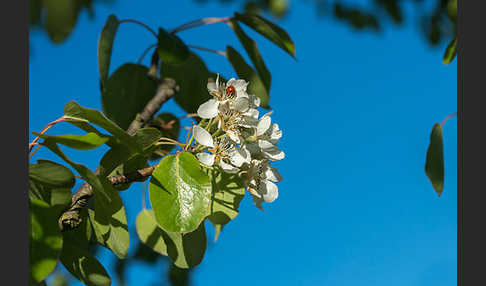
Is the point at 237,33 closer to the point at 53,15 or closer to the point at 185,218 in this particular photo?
the point at 53,15

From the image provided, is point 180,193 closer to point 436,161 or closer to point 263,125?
point 263,125

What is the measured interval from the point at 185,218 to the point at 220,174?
152 mm

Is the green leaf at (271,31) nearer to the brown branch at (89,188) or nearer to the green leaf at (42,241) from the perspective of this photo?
the brown branch at (89,188)

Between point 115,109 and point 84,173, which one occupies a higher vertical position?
point 115,109

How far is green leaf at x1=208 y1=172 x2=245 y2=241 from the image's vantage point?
776 mm

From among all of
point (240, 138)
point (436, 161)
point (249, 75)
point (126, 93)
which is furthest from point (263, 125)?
point (436, 161)

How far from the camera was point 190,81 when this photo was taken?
1.19 metres

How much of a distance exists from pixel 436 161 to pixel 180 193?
0.81 m

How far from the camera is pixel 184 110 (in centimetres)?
118

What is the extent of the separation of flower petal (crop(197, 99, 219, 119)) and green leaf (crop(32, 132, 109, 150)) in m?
0.19

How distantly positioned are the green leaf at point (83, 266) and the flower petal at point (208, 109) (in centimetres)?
29

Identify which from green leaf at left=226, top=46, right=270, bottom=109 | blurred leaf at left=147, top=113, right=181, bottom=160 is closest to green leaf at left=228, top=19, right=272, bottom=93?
green leaf at left=226, top=46, right=270, bottom=109

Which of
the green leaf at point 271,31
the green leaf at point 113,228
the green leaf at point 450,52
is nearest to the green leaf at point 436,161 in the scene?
the green leaf at point 450,52
